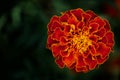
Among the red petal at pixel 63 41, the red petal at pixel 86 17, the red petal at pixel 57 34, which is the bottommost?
the red petal at pixel 63 41

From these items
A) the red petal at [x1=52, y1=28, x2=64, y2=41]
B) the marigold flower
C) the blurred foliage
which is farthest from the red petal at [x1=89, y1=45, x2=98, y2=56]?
the blurred foliage

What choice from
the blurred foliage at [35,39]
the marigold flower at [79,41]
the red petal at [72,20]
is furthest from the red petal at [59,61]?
the blurred foliage at [35,39]

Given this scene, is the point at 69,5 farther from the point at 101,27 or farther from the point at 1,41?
the point at 101,27

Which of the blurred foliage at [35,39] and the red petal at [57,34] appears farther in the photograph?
the blurred foliage at [35,39]

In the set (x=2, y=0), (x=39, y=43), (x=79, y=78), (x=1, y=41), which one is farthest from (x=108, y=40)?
(x=2, y=0)

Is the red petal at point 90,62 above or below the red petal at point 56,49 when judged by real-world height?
below

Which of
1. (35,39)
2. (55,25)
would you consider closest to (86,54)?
(55,25)

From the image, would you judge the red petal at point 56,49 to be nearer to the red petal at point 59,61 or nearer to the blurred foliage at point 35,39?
the red petal at point 59,61
